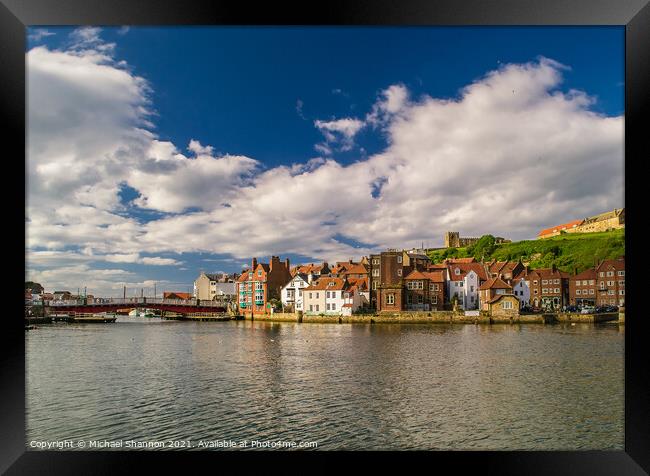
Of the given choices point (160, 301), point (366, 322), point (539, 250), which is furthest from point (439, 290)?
point (160, 301)

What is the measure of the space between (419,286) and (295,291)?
Answer: 8616mm

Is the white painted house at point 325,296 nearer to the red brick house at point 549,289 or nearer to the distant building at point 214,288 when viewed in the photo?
the distant building at point 214,288

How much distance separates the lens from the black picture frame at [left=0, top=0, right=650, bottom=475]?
347 cm

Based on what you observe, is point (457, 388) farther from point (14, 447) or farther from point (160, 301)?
point (160, 301)

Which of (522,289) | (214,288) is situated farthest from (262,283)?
(522,289)

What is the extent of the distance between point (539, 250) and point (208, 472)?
3758 centimetres

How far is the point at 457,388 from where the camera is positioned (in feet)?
27.7

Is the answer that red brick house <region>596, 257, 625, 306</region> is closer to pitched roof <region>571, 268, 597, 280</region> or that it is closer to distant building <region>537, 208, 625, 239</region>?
pitched roof <region>571, 268, 597, 280</region>

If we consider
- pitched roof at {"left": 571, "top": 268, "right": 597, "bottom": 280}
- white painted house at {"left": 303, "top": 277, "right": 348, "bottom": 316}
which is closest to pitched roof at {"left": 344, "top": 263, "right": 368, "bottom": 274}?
white painted house at {"left": 303, "top": 277, "right": 348, "bottom": 316}

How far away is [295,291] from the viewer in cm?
2980

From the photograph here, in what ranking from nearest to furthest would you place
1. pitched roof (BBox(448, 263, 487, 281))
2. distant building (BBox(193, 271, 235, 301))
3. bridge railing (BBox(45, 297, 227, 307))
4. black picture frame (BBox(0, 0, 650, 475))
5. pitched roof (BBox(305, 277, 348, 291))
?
1. black picture frame (BBox(0, 0, 650, 475))
2. pitched roof (BBox(305, 277, 348, 291))
3. bridge railing (BBox(45, 297, 227, 307))
4. pitched roof (BBox(448, 263, 487, 281))
5. distant building (BBox(193, 271, 235, 301))

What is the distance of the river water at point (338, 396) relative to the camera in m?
6.02

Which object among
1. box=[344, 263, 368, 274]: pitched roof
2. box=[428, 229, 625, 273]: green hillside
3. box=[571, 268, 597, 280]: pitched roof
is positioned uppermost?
box=[428, 229, 625, 273]: green hillside
